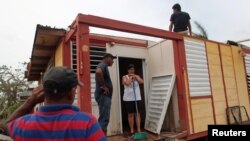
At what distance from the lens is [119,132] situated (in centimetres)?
686

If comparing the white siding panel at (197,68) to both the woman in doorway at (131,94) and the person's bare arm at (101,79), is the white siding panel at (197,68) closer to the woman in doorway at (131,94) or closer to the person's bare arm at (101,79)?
the woman in doorway at (131,94)

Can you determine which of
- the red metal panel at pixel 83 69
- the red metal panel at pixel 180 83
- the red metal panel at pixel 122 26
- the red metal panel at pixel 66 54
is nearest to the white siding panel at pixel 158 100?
the red metal panel at pixel 180 83

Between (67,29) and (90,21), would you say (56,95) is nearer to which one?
(90,21)

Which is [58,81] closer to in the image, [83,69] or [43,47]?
A: [83,69]

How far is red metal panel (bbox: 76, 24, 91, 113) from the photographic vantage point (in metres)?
4.96

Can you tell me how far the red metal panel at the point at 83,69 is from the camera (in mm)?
4957

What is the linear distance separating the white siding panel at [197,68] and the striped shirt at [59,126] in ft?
18.7

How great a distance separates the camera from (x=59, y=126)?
154 centimetres

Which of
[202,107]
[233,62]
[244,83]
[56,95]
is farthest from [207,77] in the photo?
[56,95]

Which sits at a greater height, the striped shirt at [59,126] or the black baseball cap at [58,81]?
the black baseball cap at [58,81]

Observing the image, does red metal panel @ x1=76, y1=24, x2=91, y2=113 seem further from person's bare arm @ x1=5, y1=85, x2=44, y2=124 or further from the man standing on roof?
the man standing on roof

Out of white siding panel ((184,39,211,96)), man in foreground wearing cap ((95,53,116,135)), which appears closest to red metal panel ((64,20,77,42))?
man in foreground wearing cap ((95,53,116,135))

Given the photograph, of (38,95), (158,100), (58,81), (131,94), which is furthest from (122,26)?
(58,81)

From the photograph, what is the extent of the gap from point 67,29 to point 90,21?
3.55 feet
